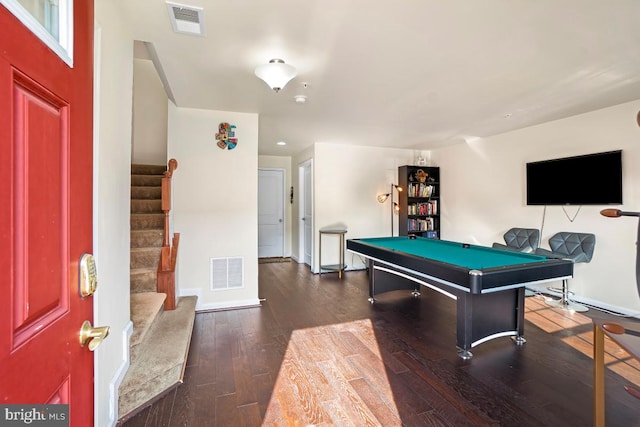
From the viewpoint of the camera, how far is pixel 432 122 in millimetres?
3986

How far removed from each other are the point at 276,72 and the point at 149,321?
6.85 ft

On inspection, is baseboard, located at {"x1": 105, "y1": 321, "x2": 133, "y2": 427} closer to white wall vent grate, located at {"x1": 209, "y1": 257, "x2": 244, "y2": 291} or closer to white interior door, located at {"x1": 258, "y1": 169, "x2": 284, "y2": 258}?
white wall vent grate, located at {"x1": 209, "y1": 257, "x2": 244, "y2": 291}

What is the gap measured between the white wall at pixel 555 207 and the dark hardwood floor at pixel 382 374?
1.74 feet

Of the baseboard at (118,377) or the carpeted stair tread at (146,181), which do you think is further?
the carpeted stair tread at (146,181)

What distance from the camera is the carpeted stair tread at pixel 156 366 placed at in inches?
68.4

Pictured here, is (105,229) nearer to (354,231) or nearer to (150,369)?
(150,369)

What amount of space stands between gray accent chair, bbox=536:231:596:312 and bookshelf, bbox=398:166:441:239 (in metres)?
2.13

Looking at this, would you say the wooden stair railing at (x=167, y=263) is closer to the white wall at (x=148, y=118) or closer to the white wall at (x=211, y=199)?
the white wall at (x=211, y=199)

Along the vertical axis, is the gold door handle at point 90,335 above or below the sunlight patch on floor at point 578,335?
above

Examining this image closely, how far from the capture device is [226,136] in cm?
349

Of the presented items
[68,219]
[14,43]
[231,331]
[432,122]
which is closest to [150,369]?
[231,331]

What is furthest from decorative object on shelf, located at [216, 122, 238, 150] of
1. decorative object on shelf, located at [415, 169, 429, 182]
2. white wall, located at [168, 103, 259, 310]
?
decorative object on shelf, located at [415, 169, 429, 182]

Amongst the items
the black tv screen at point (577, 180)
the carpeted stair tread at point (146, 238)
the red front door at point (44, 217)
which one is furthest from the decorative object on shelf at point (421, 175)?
the red front door at point (44, 217)

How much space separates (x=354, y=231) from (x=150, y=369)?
408 cm
